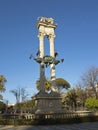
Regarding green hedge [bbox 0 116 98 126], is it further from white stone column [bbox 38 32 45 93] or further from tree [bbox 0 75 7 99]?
tree [bbox 0 75 7 99]

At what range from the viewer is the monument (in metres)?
30.6

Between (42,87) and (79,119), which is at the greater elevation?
(42,87)

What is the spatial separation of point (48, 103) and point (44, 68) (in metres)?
5.32

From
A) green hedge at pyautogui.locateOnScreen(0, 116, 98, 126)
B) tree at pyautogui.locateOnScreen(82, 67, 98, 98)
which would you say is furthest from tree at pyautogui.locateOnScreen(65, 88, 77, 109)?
green hedge at pyautogui.locateOnScreen(0, 116, 98, 126)

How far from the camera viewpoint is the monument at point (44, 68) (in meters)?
30.6

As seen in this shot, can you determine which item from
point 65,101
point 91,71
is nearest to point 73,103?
point 65,101

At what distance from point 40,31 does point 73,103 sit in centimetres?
3858

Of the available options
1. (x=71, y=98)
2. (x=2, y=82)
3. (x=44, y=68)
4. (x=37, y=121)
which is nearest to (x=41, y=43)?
(x=44, y=68)

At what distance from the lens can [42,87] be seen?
106 feet

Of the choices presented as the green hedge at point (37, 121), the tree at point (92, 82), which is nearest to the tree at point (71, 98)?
the tree at point (92, 82)

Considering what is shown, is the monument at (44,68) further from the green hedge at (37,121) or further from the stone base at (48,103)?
the green hedge at (37,121)

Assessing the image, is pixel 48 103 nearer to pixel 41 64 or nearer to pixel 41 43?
pixel 41 64

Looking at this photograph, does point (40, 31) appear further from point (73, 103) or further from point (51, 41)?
point (73, 103)

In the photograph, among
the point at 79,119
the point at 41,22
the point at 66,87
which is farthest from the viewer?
the point at 66,87
